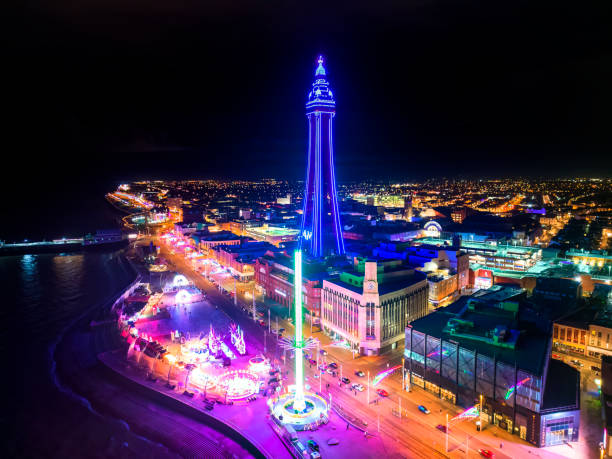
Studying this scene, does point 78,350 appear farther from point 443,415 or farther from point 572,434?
point 572,434

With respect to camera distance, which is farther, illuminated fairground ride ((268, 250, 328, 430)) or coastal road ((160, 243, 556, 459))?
illuminated fairground ride ((268, 250, 328, 430))

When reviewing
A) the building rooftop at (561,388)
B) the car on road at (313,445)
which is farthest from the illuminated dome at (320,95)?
the car on road at (313,445)

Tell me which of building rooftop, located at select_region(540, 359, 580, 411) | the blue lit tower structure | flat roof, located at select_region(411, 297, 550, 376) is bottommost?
building rooftop, located at select_region(540, 359, 580, 411)

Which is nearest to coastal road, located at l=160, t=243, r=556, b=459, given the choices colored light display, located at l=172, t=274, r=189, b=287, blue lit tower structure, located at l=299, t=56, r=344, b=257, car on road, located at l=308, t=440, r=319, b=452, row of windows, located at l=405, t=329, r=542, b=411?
row of windows, located at l=405, t=329, r=542, b=411

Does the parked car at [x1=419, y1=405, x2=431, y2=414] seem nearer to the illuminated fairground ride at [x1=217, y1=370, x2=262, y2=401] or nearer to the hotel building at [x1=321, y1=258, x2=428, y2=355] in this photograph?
the hotel building at [x1=321, y1=258, x2=428, y2=355]

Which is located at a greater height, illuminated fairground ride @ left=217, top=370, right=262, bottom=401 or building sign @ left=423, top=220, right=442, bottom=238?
building sign @ left=423, top=220, right=442, bottom=238

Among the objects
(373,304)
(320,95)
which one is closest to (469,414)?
(373,304)
